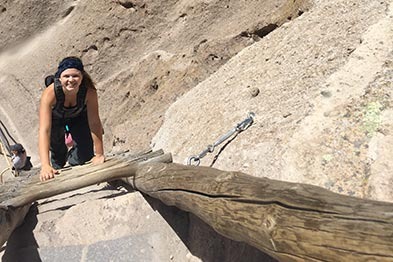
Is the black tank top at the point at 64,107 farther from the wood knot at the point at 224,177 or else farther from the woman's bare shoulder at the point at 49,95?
the wood knot at the point at 224,177

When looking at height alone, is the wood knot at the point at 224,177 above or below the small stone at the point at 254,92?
above

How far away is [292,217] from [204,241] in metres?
1.80

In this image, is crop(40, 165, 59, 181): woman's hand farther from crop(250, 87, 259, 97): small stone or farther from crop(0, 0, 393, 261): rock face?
crop(250, 87, 259, 97): small stone

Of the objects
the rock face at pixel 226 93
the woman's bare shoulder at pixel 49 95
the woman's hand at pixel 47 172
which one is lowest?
the rock face at pixel 226 93

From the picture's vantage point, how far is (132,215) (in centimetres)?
426

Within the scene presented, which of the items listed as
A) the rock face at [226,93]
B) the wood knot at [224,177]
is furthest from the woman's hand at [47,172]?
the wood knot at [224,177]

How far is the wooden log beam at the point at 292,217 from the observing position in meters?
1.73

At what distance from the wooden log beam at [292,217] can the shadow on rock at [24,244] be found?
1621mm

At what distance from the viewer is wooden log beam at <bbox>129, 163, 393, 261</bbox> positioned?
1.73m

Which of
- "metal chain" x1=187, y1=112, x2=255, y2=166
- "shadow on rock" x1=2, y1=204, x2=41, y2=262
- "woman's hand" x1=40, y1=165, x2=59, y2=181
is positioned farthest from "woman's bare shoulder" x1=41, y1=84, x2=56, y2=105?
"shadow on rock" x1=2, y1=204, x2=41, y2=262

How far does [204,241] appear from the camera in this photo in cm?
377

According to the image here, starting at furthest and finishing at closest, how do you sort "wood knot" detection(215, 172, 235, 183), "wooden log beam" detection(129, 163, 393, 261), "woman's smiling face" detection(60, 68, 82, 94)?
"woman's smiling face" detection(60, 68, 82, 94) → "wood knot" detection(215, 172, 235, 183) → "wooden log beam" detection(129, 163, 393, 261)

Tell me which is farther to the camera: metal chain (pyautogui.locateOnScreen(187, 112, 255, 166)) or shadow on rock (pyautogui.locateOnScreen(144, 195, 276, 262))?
metal chain (pyautogui.locateOnScreen(187, 112, 255, 166))

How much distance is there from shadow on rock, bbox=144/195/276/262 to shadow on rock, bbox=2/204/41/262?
38.9 inches
